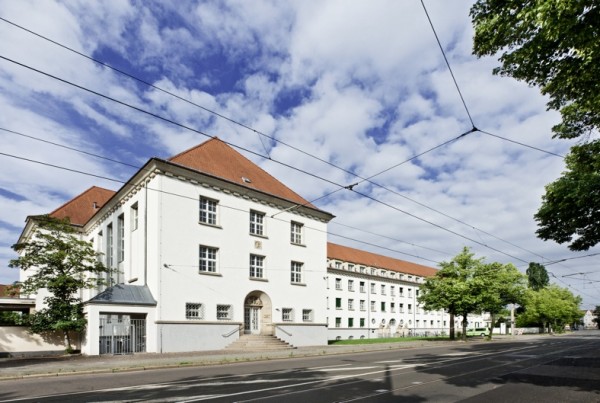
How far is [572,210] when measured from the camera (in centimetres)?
1777

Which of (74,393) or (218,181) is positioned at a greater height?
(218,181)

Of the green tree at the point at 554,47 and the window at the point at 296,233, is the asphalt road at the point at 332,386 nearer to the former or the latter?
the green tree at the point at 554,47

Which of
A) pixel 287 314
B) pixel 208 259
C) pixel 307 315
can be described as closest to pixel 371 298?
pixel 307 315

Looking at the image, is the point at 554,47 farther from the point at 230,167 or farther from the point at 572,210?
the point at 230,167

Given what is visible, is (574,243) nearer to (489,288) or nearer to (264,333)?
(264,333)

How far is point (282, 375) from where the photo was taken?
1410 centimetres

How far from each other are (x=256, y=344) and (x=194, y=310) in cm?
455

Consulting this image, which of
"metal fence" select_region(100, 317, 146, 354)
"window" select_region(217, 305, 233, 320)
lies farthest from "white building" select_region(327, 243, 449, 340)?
"metal fence" select_region(100, 317, 146, 354)

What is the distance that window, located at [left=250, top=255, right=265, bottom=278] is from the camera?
30.2 m

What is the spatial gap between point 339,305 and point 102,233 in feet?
108

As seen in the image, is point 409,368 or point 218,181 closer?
point 409,368

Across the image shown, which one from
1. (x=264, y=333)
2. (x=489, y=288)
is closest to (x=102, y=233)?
(x=264, y=333)

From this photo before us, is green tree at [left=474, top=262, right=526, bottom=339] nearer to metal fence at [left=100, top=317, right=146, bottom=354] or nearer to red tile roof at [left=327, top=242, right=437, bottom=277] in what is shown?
red tile roof at [left=327, top=242, right=437, bottom=277]

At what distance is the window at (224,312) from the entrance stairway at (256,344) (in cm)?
160
